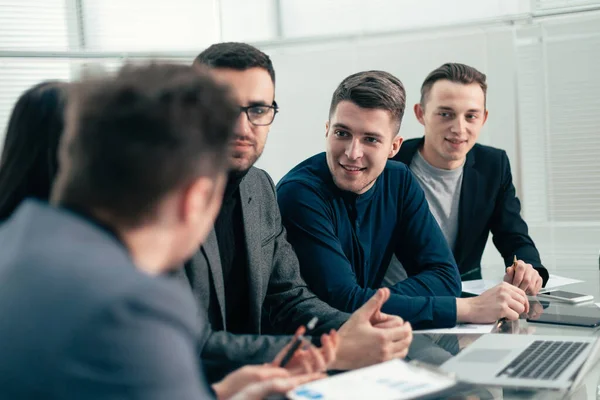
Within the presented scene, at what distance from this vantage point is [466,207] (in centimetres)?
320

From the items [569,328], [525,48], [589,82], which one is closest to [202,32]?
[525,48]

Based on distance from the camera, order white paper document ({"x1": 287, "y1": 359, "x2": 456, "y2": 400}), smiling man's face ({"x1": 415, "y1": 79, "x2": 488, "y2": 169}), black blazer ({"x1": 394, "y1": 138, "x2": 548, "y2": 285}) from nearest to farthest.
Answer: white paper document ({"x1": 287, "y1": 359, "x2": 456, "y2": 400})
black blazer ({"x1": 394, "y1": 138, "x2": 548, "y2": 285})
smiling man's face ({"x1": 415, "y1": 79, "x2": 488, "y2": 169})

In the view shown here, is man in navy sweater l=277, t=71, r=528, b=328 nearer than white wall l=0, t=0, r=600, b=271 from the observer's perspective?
Yes

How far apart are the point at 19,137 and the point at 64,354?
71 cm

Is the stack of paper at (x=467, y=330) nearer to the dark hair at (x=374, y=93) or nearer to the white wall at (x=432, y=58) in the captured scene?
the dark hair at (x=374, y=93)

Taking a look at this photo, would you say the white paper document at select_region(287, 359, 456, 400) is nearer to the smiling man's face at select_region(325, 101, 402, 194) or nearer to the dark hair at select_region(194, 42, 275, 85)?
the dark hair at select_region(194, 42, 275, 85)

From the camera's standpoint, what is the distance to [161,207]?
90 centimetres

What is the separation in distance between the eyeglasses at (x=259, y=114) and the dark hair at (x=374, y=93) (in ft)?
1.68

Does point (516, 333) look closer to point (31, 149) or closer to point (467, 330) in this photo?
point (467, 330)

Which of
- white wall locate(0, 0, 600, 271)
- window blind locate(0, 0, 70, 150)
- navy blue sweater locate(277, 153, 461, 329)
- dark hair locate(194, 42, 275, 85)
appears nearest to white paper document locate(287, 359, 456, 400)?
navy blue sweater locate(277, 153, 461, 329)

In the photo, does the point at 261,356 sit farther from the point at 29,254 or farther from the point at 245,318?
the point at 29,254

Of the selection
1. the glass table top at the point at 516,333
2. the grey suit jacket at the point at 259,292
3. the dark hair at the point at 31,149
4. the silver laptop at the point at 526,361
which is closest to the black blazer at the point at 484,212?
the glass table top at the point at 516,333

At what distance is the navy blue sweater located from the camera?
7.46ft

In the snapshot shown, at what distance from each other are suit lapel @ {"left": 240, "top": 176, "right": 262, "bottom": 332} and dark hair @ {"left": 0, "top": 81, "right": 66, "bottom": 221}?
74 centimetres
